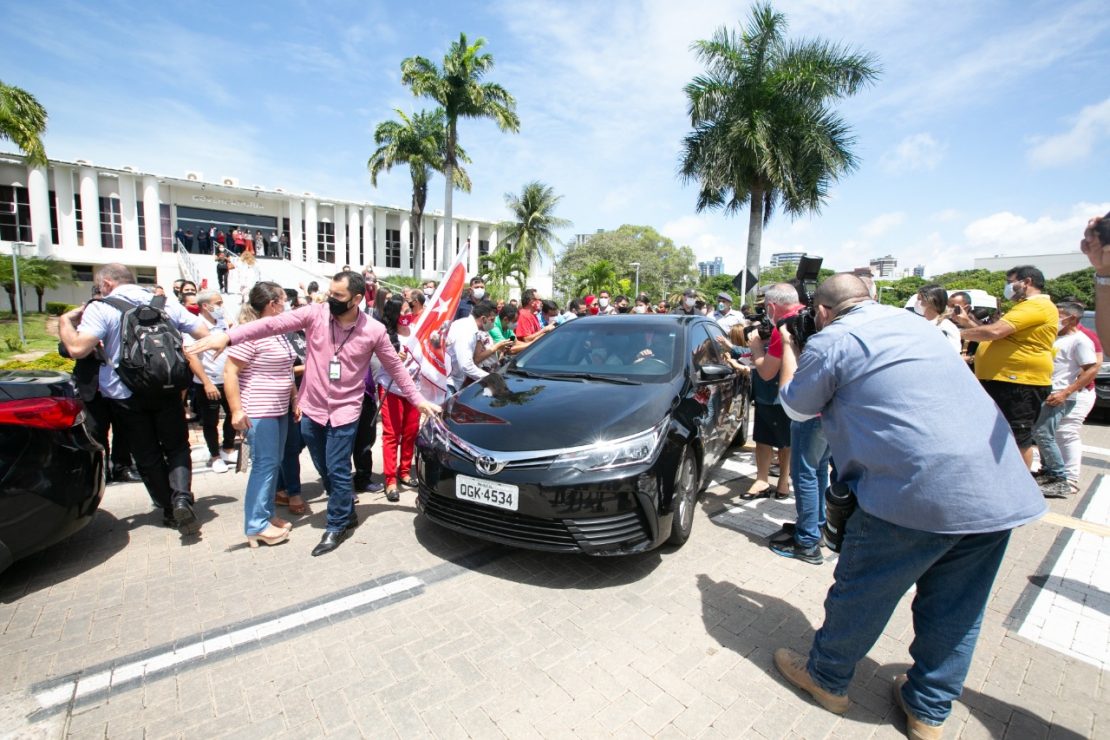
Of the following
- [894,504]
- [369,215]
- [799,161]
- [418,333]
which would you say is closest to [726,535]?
[894,504]

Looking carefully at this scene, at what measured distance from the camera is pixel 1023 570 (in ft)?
11.5

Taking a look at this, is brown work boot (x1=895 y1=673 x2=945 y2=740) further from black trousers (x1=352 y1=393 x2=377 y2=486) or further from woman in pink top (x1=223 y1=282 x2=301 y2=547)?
black trousers (x1=352 y1=393 x2=377 y2=486)

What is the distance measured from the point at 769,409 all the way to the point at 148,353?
15.2 ft

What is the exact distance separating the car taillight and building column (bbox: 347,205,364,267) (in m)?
32.4

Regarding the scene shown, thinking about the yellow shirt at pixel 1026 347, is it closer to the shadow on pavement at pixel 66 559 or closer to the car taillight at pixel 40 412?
the car taillight at pixel 40 412

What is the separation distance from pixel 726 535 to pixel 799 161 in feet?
54.8

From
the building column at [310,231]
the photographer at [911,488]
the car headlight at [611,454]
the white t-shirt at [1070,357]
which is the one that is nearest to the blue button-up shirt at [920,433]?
the photographer at [911,488]

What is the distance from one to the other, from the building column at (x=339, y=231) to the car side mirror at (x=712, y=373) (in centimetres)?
3325

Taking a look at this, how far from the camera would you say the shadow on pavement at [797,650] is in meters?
2.19

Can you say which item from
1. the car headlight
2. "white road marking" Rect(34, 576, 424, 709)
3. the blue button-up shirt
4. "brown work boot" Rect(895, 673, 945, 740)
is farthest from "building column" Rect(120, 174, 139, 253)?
"brown work boot" Rect(895, 673, 945, 740)

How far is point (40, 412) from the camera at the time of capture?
3.04 m

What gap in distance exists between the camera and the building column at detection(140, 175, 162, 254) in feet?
86.5

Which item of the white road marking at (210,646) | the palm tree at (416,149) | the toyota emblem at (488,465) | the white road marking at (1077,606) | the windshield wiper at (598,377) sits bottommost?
the white road marking at (210,646)

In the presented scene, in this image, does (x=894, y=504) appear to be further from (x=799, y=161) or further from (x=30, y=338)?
(x=30, y=338)
